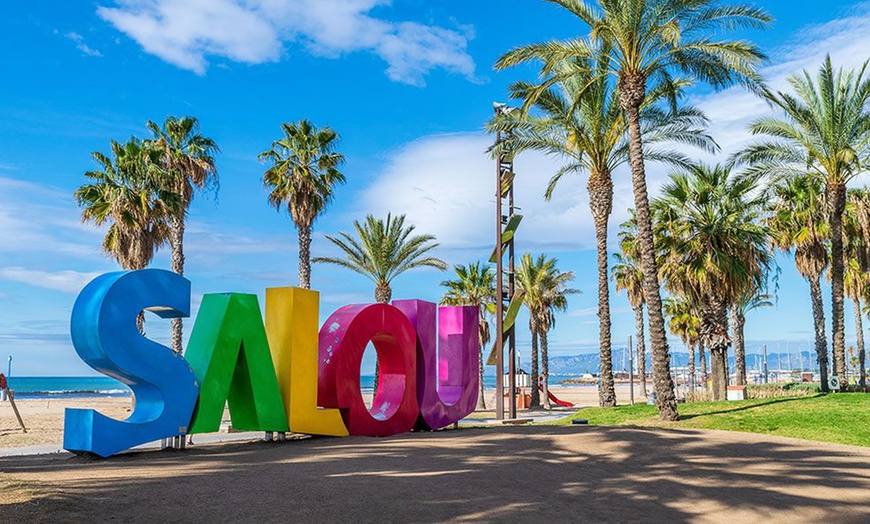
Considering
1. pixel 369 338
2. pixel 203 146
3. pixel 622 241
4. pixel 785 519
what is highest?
pixel 203 146

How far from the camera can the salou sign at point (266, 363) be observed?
13.2 metres

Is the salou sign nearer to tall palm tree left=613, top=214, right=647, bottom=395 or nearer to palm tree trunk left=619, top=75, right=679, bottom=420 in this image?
palm tree trunk left=619, top=75, right=679, bottom=420

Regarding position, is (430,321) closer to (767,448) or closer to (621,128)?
(767,448)

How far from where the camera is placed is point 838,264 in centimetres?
2769

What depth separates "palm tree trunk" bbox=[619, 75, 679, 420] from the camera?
771 inches

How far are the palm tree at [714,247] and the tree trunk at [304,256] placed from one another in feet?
50.6

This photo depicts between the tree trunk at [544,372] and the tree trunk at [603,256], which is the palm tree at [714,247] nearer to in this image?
the tree trunk at [603,256]

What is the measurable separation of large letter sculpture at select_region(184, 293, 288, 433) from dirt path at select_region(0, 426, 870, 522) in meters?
1.10

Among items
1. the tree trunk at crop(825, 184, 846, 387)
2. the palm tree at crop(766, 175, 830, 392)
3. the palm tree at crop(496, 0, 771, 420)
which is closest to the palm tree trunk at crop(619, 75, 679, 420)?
the palm tree at crop(496, 0, 771, 420)

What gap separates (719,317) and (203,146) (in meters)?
24.1

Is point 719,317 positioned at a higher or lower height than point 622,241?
lower

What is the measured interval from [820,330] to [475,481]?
28.0 m

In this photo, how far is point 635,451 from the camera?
41.0 feet

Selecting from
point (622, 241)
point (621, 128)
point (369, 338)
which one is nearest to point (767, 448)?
point (369, 338)
